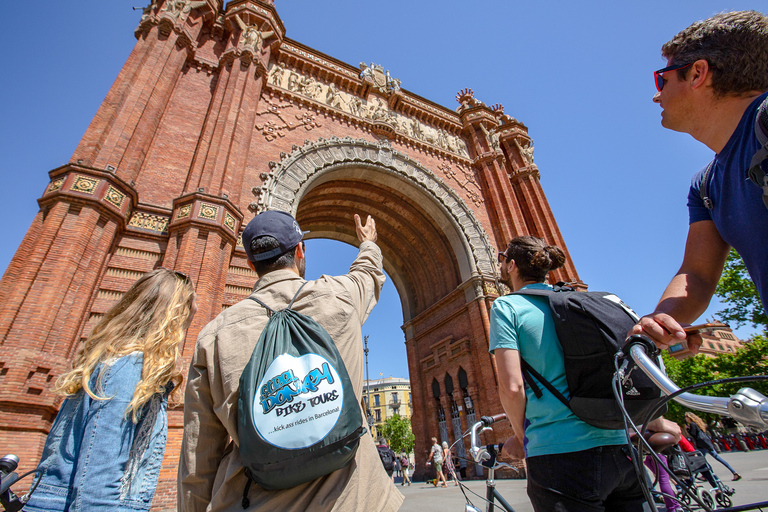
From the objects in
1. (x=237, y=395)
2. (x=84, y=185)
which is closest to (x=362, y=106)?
(x=84, y=185)

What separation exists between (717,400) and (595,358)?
0.76 m

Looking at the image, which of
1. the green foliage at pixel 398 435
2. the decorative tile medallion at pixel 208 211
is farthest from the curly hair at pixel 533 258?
the green foliage at pixel 398 435

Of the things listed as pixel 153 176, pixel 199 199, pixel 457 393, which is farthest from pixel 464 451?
pixel 153 176

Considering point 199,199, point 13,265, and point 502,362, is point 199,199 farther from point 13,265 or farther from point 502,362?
point 502,362

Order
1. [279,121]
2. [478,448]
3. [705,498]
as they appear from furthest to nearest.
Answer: [279,121] < [705,498] < [478,448]

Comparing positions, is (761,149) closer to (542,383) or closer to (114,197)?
(542,383)

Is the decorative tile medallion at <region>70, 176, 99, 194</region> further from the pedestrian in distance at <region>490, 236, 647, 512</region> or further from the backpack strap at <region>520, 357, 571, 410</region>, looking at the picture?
the backpack strap at <region>520, 357, 571, 410</region>

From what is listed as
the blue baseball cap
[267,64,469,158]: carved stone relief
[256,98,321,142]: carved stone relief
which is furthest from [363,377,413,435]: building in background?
the blue baseball cap

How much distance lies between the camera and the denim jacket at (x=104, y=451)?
→ 1434mm

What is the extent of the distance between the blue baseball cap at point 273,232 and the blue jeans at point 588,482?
1.45m

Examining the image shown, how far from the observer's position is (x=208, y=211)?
760 centimetres

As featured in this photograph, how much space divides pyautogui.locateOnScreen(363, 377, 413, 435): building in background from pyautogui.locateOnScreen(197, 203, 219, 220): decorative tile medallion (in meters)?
63.3

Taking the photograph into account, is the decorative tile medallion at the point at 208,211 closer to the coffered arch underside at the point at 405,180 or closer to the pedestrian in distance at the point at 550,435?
Answer: the coffered arch underside at the point at 405,180

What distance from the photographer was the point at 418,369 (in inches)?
602
